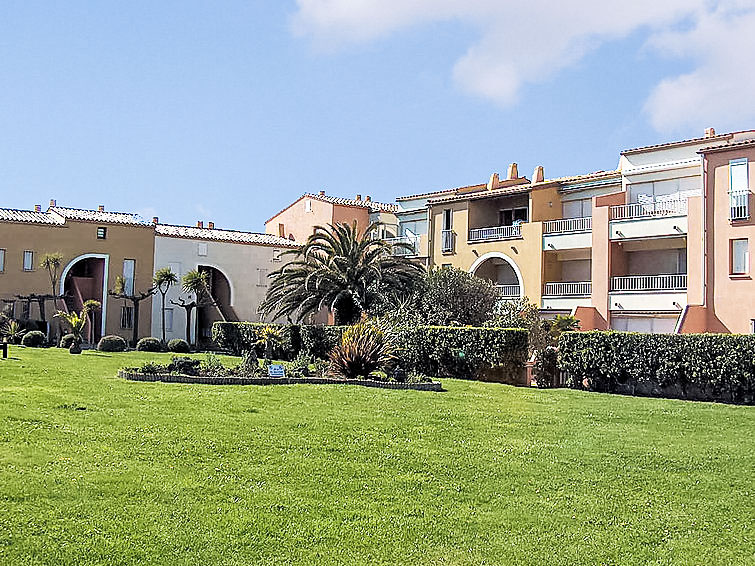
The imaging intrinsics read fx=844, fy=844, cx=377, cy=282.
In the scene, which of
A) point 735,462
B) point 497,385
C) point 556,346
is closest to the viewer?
point 735,462

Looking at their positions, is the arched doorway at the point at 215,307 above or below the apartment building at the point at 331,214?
below

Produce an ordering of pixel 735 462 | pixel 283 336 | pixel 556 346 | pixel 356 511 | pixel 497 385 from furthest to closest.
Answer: pixel 283 336 → pixel 556 346 → pixel 497 385 → pixel 735 462 → pixel 356 511

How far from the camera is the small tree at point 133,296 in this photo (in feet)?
134

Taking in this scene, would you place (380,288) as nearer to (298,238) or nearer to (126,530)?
(298,238)

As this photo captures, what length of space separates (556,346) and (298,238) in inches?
1146

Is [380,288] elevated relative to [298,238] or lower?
lower

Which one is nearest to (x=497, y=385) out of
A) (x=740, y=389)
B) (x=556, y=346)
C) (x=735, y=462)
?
(x=556, y=346)

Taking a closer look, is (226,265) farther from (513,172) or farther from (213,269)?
(513,172)

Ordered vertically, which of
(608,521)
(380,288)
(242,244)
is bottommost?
(608,521)

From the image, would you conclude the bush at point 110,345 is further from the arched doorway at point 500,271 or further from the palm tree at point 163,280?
the arched doorway at point 500,271

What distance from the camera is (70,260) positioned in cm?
4125

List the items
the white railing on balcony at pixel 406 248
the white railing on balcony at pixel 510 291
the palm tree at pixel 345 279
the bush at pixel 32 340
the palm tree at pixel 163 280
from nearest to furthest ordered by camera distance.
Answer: the bush at pixel 32 340 → the palm tree at pixel 345 279 → the white railing on balcony at pixel 510 291 → the palm tree at pixel 163 280 → the white railing on balcony at pixel 406 248

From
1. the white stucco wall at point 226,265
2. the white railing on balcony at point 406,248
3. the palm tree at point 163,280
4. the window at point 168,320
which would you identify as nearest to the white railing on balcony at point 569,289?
the white railing on balcony at point 406,248

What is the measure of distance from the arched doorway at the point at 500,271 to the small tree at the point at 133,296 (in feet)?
53.1
